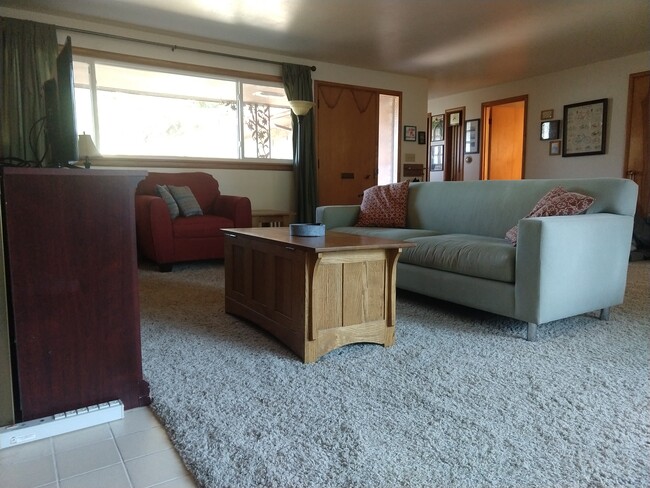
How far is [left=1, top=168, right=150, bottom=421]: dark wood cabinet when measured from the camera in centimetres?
129

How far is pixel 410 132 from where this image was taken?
6.59 m

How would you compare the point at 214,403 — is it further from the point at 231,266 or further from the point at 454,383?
the point at 231,266

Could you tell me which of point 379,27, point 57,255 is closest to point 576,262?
point 57,255

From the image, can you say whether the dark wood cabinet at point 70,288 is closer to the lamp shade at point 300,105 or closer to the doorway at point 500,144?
the lamp shade at point 300,105

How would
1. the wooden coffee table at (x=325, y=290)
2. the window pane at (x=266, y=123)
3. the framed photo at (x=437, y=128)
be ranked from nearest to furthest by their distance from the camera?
the wooden coffee table at (x=325, y=290), the window pane at (x=266, y=123), the framed photo at (x=437, y=128)

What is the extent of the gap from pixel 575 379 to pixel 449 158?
665 centimetres

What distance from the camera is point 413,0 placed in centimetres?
381

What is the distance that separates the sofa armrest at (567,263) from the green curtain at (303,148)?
366 centimetres

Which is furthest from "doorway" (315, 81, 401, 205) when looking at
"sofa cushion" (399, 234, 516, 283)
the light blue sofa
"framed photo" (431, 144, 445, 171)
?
"sofa cushion" (399, 234, 516, 283)

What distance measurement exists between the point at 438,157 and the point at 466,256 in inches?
239

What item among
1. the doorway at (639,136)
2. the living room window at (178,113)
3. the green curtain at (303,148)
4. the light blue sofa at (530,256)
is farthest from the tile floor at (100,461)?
the doorway at (639,136)

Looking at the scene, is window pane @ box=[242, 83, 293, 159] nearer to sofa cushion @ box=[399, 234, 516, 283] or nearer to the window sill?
the window sill

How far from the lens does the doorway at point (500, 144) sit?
23.7ft

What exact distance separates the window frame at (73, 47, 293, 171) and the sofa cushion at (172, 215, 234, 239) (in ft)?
3.67
